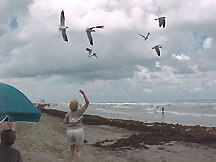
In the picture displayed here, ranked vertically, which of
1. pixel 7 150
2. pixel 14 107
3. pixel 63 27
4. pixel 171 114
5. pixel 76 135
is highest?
pixel 63 27

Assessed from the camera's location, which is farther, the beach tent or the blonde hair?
the blonde hair

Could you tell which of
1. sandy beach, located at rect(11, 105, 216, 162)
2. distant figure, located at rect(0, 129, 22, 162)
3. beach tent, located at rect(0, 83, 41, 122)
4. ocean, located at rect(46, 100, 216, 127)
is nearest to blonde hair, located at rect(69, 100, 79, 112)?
beach tent, located at rect(0, 83, 41, 122)

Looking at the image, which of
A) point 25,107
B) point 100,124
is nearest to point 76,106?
point 25,107

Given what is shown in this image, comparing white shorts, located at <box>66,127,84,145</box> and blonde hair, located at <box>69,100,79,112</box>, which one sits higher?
blonde hair, located at <box>69,100,79,112</box>

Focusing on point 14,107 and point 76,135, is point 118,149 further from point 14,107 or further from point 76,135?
point 14,107

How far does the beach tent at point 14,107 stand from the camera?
4398mm

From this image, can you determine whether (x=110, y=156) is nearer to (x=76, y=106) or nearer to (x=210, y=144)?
(x=76, y=106)

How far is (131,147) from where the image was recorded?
13.1 meters

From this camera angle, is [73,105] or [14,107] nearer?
[14,107]

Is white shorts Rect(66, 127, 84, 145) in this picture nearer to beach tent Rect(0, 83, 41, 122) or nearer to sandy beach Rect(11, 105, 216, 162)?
beach tent Rect(0, 83, 41, 122)

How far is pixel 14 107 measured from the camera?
14.8 feet

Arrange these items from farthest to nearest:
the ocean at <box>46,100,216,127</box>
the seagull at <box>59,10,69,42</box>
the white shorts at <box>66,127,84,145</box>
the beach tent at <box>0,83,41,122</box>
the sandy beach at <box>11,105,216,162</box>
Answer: the ocean at <box>46,100,216,127</box> < the sandy beach at <box>11,105,216,162</box> < the seagull at <box>59,10,69,42</box> < the white shorts at <box>66,127,84,145</box> < the beach tent at <box>0,83,41,122</box>

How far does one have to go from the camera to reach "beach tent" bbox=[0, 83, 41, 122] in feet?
14.4

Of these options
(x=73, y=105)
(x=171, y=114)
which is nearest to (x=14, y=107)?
(x=73, y=105)
